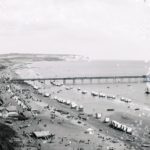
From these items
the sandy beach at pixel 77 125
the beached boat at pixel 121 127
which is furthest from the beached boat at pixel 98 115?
the beached boat at pixel 121 127

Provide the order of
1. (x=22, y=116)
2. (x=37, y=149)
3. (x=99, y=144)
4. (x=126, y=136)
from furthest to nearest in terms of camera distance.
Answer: (x=22, y=116) → (x=126, y=136) → (x=99, y=144) → (x=37, y=149)

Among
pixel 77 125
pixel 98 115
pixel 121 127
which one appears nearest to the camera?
pixel 121 127

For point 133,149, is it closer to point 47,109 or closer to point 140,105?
point 47,109

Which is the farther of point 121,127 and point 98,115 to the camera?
point 98,115

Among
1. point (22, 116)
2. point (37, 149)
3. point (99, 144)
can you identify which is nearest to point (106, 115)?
point (22, 116)

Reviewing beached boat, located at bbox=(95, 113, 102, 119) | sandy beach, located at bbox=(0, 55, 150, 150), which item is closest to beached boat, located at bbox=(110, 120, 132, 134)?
sandy beach, located at bbox=(0, 55, 150, 150)

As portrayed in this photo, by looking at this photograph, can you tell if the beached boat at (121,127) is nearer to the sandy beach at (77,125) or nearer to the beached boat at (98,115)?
the sandy beach at (77,125)

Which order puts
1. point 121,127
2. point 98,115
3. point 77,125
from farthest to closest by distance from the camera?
1. point 98,115
2. point 77,125
3. point 121,127

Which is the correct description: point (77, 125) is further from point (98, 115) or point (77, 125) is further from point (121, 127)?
point (98, 115)

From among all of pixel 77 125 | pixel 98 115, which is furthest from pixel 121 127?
pixel 98 115

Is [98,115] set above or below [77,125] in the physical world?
above

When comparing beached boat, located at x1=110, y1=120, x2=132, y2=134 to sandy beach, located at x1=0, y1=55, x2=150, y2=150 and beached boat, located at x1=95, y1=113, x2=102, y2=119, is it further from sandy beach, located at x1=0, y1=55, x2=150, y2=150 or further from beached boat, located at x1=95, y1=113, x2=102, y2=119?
beached boat, located at x1=95, y1=113, x2=102, y2=119
